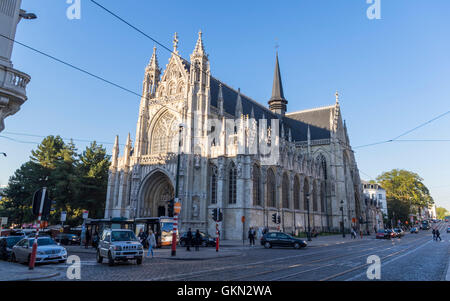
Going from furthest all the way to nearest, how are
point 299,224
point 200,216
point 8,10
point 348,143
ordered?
1. point 348,143
2. point 299,224
3. point 200,216
4. point 8,10

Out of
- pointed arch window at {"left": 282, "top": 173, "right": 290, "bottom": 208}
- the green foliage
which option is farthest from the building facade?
pointed arch window at {"left": 282, "top": 173, "right": 290, "bottom": 208}

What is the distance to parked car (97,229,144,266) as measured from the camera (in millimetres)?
12469

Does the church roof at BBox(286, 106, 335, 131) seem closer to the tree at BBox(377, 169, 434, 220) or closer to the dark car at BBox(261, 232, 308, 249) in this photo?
the tree at BBox(377, 169, 434, 220)

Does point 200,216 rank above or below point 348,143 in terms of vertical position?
below

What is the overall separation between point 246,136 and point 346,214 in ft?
89.0

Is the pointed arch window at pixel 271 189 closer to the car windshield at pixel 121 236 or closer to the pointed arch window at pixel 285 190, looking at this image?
the pointed arch window at pixel 285 190

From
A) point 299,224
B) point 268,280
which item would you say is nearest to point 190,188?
point 299,224

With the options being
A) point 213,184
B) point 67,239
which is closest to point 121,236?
point 67,239

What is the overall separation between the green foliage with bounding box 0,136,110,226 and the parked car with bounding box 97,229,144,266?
29434 mm

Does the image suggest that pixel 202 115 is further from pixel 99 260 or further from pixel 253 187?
pixel 99 260

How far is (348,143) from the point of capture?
58844 millimetres

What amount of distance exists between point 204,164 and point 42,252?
68.6 ft

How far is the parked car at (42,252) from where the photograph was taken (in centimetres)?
1289
